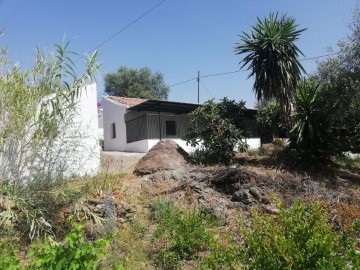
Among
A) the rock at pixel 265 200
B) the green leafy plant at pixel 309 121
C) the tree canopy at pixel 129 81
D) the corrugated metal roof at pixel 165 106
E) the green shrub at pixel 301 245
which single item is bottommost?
the rock at pixel 265 200

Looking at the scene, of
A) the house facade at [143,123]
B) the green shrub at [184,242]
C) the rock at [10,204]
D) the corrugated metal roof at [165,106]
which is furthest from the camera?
the house facade at [143,123]

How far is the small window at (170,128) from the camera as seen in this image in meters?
20.5

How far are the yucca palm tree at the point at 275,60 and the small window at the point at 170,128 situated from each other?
333 inches

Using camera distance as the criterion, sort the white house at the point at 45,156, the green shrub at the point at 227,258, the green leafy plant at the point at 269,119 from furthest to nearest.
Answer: the green leafy plant at the point at 269,119 < the white house at the point at 45,156 < the green shrub at the point at 227,258

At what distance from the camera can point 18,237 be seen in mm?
6109

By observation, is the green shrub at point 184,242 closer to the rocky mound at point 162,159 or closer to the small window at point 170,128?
the rocky mound at point 162,159

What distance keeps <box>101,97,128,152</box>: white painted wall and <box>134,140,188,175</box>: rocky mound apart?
34.6 ft

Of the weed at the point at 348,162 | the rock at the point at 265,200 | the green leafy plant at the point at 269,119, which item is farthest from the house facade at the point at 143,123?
the rock at the point at 265,200

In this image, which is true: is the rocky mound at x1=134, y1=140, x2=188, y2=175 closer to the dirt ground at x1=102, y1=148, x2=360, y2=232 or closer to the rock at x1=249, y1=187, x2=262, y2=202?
the dirt ground at x1=102, y1=148, x2=360, y2=232

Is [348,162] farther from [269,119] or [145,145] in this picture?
[145,145]

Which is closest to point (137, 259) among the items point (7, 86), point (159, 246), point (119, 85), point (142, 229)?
point (159, 246)

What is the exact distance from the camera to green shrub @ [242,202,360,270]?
254 cm

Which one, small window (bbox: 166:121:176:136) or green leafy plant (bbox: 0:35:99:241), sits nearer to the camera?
green leafy plant (bbox: 0:35:99:241)

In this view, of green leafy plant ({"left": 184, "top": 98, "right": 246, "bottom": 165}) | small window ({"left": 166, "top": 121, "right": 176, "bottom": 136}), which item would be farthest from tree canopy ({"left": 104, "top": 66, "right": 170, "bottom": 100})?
green leafy plant ({"left": 184, "top": 98, "right": 246, "bottom": 165})
